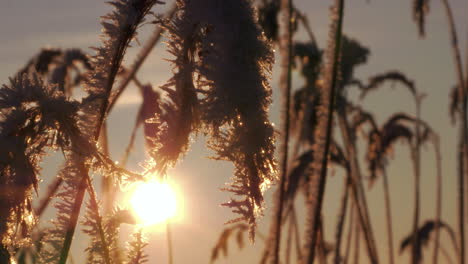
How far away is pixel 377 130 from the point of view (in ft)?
72.3

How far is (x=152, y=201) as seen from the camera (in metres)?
3.18

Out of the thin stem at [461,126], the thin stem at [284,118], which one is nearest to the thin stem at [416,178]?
the thin stem at [461,126]

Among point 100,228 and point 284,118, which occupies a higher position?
point 284,118

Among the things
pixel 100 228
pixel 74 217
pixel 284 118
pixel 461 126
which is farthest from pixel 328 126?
pixel 461 126

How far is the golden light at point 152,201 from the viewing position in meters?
2.97

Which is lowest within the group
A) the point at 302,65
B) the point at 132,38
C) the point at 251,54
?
the point at 251,54

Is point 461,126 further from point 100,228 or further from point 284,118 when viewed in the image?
point 100,228

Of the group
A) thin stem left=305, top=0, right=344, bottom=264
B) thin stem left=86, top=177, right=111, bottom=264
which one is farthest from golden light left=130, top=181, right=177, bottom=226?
thin stem left=305, top=0, right=344, bottom=264

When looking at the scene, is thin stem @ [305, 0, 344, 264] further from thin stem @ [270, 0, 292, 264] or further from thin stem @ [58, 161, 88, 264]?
thin stem @ [58, 161, 88, 264]

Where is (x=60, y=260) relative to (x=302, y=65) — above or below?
below

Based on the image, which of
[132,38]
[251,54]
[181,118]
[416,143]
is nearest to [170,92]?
[181,118]

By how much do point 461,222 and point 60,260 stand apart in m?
14.6

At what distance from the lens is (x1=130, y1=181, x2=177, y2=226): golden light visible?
9.75 feet

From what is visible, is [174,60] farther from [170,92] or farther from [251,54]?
[251,54]
